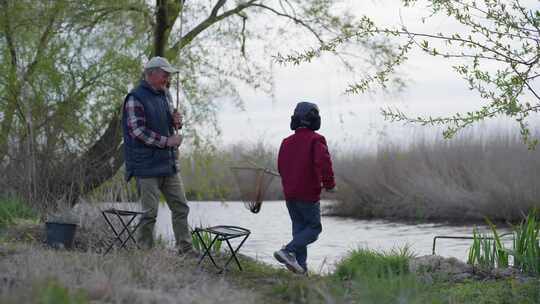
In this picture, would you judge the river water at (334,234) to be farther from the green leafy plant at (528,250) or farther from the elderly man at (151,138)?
the green leafy plant at (528,250)

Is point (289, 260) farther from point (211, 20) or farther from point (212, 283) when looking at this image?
point (211, 20)

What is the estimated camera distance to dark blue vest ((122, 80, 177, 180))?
727cm

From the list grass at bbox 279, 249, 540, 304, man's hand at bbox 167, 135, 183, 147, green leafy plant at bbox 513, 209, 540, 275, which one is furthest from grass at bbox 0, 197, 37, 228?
green leafy plant at bbox 513, 209, 540, 275

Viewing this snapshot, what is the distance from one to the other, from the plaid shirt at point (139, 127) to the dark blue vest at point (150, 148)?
0.05m

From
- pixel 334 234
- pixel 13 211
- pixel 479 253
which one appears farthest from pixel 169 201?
pixel 334 234

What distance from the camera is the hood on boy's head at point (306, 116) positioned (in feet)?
23.5

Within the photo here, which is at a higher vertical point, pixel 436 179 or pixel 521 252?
pixel 436 179

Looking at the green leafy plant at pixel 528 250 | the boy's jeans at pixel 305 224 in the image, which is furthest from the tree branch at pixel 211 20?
the green leafy plant at pixel 528 250

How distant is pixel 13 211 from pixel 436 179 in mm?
11051

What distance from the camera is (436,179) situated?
63.3 ft

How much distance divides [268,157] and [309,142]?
1146 cm

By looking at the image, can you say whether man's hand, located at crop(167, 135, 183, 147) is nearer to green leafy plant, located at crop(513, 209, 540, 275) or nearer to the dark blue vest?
the dark blue vest

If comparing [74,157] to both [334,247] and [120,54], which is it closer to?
[120,54]

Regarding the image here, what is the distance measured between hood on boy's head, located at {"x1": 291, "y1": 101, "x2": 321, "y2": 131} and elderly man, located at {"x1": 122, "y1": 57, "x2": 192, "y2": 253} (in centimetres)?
99
